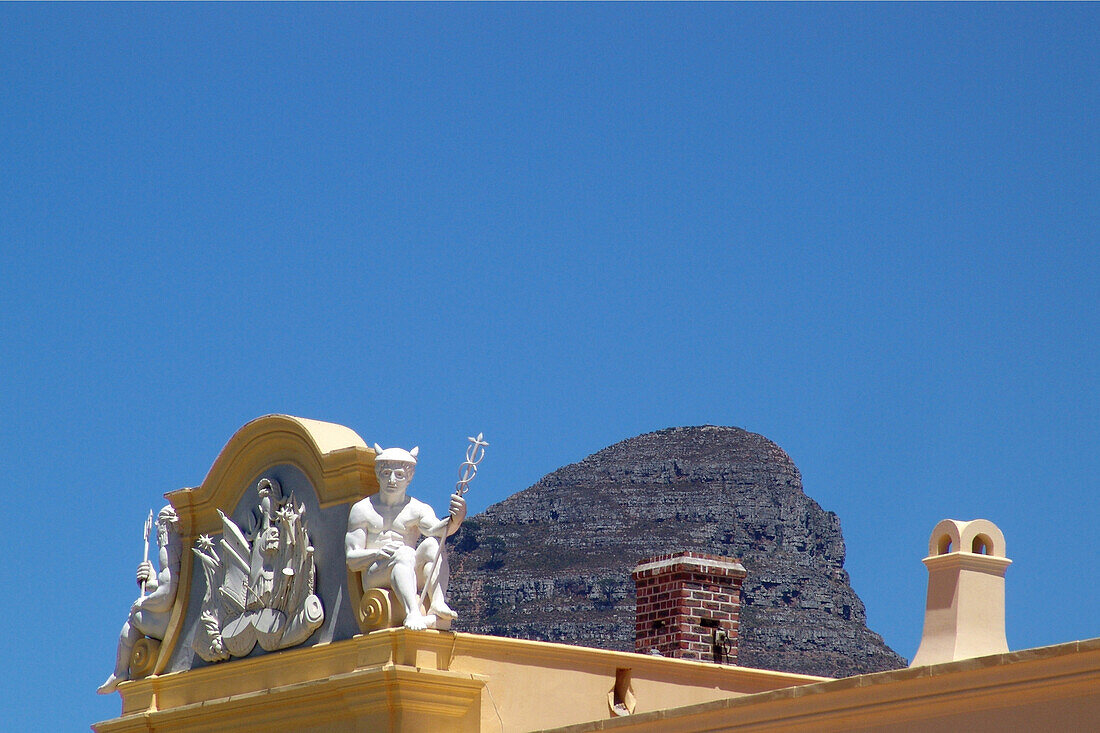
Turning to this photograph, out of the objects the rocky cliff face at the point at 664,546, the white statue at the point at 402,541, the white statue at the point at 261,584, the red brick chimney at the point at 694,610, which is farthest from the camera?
the rocky cliff face at the point at 664,546

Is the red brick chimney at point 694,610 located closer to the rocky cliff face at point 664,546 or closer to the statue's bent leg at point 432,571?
the statue's bent leg at point 432,571

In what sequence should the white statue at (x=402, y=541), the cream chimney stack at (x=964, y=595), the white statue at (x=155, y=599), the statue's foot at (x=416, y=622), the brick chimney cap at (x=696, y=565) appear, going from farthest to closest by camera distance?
1. the brick chimney cap at (x=696, y=565)
2. the white statue at (x=155, y=599)
3. the white statue at (x=402, y=541)
4. the statue's foot at (x=416, y=622)
5. the cream chimney stack at (x=964, y=595)

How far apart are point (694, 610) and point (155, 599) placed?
5.69m

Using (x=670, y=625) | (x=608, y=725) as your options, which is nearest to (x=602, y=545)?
(x=670, y=625)

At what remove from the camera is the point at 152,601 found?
57.6 ft

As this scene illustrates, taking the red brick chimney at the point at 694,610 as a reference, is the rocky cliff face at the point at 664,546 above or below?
above

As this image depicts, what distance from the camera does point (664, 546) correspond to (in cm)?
9738

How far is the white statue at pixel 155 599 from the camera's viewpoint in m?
17.5

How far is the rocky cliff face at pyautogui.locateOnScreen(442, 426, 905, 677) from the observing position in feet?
275

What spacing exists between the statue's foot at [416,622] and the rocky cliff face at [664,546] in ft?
207

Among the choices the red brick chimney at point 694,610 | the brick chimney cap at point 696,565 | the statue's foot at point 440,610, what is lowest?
the statue's foot at point 440,610

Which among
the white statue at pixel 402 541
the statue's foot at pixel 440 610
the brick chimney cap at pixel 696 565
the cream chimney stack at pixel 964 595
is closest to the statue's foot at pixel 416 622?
the white statue at pixel 402 541

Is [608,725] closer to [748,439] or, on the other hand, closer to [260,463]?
[260,463]

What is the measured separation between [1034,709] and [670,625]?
9.43 metres
